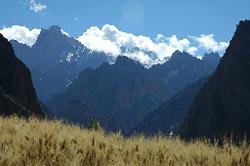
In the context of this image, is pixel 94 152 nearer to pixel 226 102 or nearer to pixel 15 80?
pixel 15 80

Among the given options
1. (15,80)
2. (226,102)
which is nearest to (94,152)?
(15,80)

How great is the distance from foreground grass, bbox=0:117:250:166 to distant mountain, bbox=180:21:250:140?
157 meters

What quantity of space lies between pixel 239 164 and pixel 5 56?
11523 cm

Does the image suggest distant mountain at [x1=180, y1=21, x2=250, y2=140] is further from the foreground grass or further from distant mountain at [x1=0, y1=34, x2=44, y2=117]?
the foreground grass

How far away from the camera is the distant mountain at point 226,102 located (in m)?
168

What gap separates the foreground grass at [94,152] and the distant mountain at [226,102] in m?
157

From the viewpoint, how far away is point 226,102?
180 m

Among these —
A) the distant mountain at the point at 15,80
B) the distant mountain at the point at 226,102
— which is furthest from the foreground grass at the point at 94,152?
the distant mountain at the point at 226,102

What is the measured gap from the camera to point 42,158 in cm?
561

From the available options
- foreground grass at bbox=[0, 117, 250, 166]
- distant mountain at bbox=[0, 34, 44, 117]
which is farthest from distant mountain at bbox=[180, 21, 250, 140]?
foreground grass at bbox=[0, 117, 250, 166]

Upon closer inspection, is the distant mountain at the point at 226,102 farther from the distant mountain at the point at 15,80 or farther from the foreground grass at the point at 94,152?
the foreground grass at the point at 94,152

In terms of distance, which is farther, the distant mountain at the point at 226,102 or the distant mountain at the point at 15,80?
the distant mountain at the point at 226,102

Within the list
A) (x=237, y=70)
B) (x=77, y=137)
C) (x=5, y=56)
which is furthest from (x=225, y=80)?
(x=77, y=137)

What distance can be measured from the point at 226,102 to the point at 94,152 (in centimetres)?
17764
